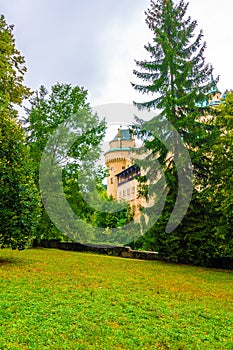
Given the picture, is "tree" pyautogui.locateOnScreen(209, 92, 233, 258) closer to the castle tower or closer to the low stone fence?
the low stone fence

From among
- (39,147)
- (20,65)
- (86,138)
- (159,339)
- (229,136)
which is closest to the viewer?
(159,339)

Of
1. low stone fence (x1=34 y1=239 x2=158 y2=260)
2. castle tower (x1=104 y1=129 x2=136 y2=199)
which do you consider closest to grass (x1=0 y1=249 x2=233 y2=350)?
low stone fence (x1=34 y1=239 x2=158 y2=260)

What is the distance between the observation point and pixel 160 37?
16.3 m

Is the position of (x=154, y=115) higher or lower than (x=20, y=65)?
lower

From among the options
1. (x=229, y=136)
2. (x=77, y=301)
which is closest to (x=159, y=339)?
(x=77, y=301)

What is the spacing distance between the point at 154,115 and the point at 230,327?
13052mm

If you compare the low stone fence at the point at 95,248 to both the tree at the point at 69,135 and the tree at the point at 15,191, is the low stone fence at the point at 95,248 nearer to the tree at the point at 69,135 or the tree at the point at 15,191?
the tree at the point at 69,135

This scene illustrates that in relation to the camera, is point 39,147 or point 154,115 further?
point 39,147

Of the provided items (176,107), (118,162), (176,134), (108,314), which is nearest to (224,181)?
(176,134)

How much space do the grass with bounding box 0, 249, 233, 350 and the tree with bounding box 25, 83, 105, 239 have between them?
11.8 metres

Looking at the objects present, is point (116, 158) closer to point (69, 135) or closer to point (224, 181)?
point (69, 135)

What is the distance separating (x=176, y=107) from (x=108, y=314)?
12.5 metres

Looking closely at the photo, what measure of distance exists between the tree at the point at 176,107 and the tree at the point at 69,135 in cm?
596

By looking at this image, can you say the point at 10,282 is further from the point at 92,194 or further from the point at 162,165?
the point at 92,194
